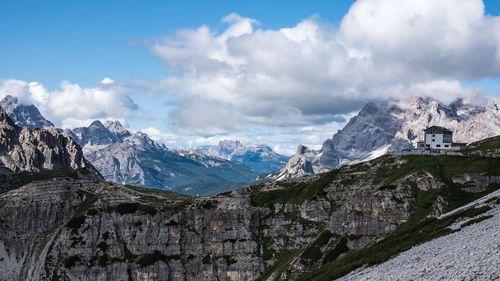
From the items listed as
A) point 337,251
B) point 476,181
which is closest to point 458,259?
point 337,251

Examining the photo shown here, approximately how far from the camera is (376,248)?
121 m

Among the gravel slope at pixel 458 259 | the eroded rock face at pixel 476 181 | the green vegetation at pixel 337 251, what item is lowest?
the green vegetation at pixel 337 251

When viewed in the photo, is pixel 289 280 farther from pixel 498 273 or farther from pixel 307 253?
pixel 498 273

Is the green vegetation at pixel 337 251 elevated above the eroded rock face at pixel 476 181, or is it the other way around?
the eroded rock face at pixel 476 181

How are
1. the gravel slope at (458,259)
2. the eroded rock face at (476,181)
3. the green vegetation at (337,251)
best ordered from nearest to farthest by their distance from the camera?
the gravel slope at (458,259)
the green vegetation at (337,251)
the eroded rock face at (476,181)

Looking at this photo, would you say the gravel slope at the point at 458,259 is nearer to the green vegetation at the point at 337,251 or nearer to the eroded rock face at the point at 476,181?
the green vegetation at the point at 337,251

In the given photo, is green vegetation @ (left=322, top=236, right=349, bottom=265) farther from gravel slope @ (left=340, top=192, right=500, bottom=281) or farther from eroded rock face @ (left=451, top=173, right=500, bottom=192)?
gravel slope @ (left=340, top=192, right=500, bottom=281)

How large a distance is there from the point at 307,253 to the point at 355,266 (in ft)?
347

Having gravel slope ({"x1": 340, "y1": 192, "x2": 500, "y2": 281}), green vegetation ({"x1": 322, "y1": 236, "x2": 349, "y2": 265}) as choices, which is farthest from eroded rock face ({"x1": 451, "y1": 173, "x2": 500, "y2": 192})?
gravel slope ({"x1": 340, "y1": 192, "x2": 500, "y2": 281})

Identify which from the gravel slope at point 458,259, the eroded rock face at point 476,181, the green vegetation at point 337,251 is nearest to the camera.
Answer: the gravel slope at point 458,259

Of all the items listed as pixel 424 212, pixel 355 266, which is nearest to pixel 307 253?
pixel 424 212

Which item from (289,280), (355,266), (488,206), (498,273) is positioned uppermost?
(488,206)

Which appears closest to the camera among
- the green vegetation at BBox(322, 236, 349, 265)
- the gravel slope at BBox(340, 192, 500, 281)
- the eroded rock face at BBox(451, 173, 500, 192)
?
the gravel slope at BBox(340, 192, 500, 281)

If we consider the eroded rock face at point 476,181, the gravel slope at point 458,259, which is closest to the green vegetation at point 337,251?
the eroded rock face at point 476,181
